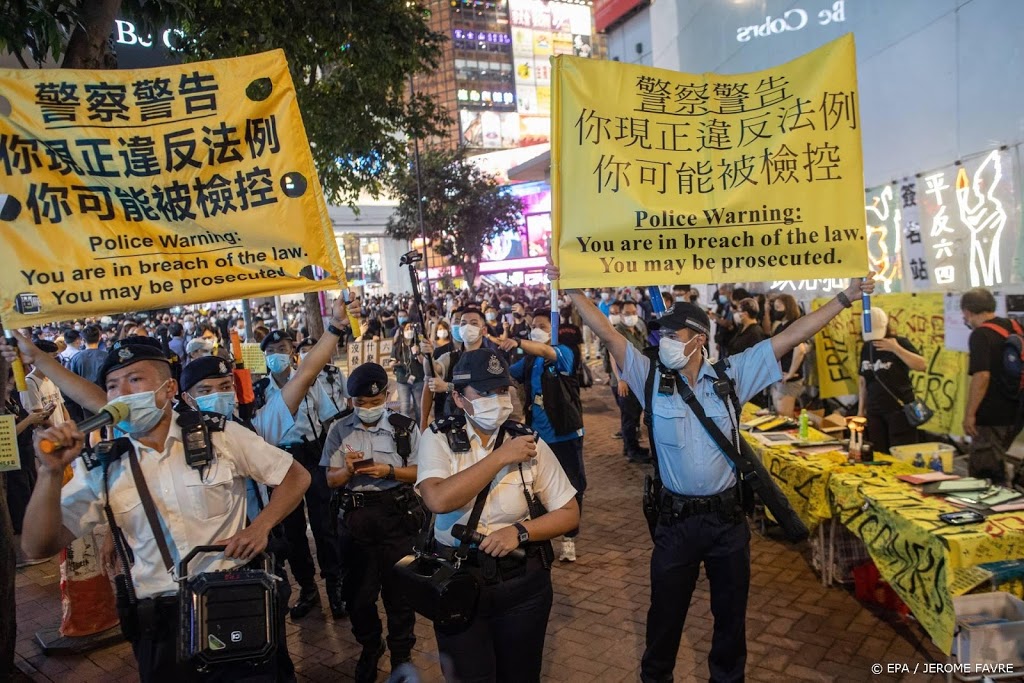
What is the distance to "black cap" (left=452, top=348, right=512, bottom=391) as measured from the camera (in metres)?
3.34

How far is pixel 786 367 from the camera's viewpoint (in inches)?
381

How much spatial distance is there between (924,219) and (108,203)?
355 inches

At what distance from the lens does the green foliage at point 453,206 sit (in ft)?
124

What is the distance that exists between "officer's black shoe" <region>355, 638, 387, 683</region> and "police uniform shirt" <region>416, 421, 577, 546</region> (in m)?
1.84

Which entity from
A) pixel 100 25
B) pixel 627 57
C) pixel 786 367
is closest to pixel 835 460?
pixel 786 367

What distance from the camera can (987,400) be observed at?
5.88 meters

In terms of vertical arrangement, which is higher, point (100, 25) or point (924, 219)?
point (100, 25)

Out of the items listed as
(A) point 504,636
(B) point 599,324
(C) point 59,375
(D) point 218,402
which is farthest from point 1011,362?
(C) point 59,375

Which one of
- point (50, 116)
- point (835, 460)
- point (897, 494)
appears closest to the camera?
point (50, 116)

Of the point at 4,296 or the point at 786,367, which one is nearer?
the point at 4,296

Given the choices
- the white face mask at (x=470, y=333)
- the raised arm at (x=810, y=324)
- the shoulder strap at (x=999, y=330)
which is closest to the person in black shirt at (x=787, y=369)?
the shoulder strap at (x=999, y=330)

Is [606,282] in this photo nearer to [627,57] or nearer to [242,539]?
[242,539]

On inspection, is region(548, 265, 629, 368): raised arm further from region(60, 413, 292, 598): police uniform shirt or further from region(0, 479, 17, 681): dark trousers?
region(0, 479, 17, 681): dark trousers

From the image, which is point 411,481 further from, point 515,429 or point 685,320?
point 685,320
